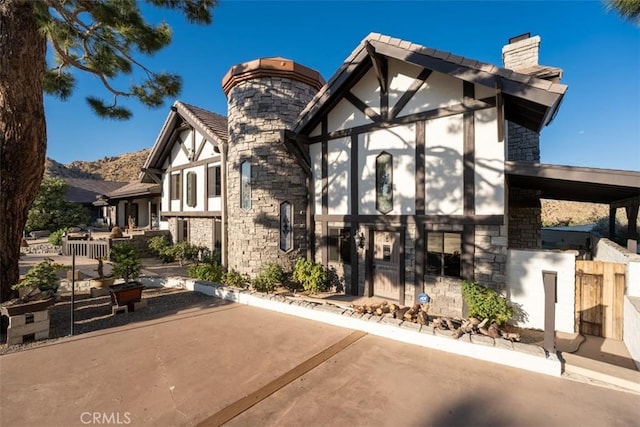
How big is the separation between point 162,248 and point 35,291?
9.09m

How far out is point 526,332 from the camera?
6.16 m

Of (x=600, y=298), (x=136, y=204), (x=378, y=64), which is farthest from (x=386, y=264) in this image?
(x=136, y=204)

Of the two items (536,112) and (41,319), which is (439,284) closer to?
(536,112)

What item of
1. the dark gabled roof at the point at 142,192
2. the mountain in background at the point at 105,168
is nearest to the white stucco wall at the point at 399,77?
the dark gabled roof at the point at 142,192

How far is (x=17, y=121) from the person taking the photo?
214 inches

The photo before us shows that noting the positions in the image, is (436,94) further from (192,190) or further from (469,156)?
(192,190)

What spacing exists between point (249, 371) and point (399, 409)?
2132 mm

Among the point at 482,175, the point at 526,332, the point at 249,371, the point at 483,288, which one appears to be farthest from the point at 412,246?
the point at 249,371

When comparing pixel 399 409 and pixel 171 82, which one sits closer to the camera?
pixel 399 409

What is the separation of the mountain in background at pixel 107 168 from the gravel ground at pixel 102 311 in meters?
51.2

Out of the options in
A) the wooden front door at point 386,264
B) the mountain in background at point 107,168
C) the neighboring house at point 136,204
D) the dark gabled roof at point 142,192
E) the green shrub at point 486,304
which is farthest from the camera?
the mountain in background at point 107,168

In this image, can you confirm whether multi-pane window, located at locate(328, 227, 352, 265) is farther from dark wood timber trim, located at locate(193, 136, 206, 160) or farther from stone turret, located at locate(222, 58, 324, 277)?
dark wood timber trim, located at locate(193, 136, 206, 160)

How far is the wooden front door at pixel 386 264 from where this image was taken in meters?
7.73

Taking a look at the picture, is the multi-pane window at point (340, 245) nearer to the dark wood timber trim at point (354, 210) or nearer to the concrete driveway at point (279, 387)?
the dark wood timber trim at point (354, 210)
